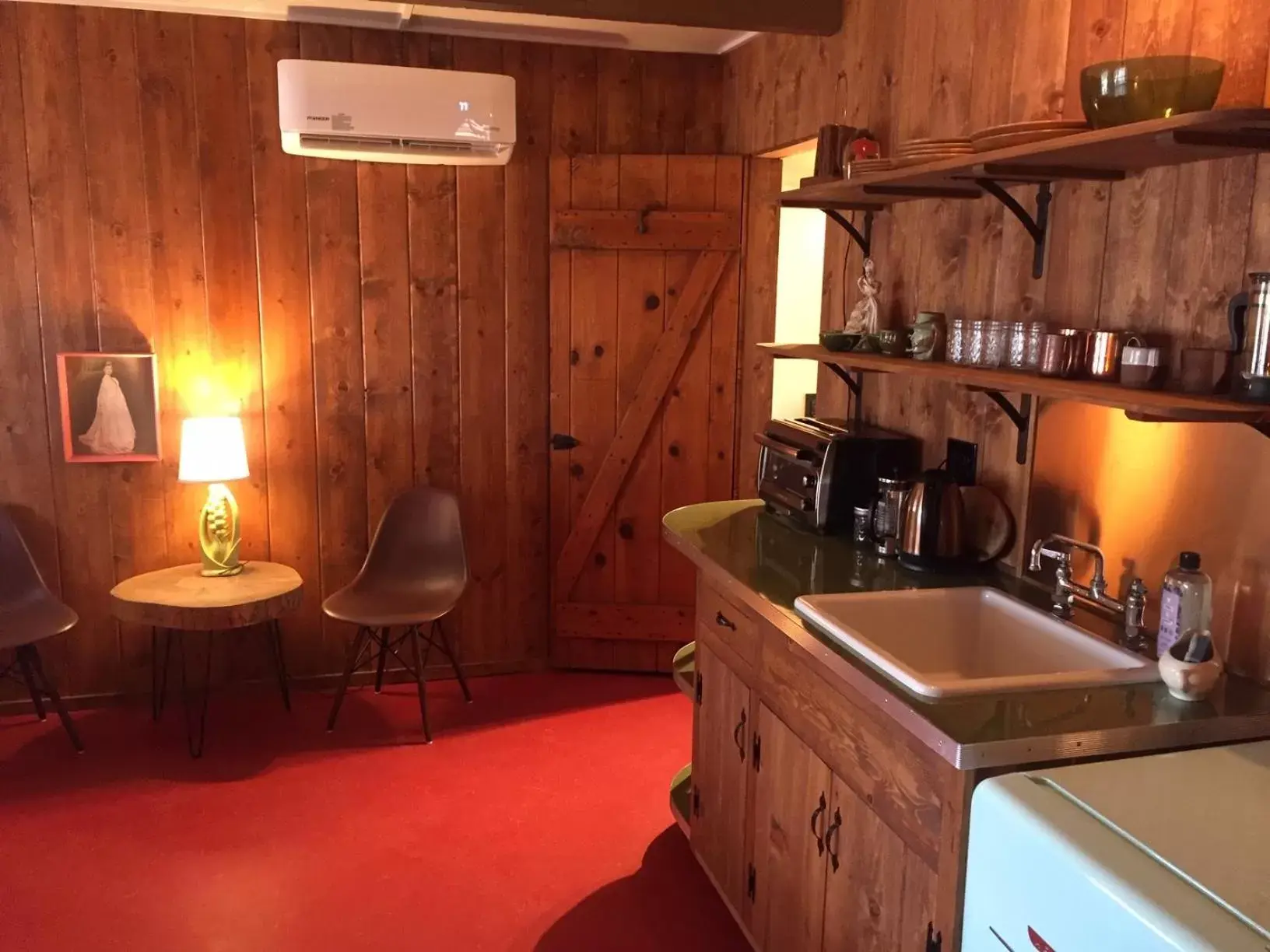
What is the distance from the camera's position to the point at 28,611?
11.5 feet

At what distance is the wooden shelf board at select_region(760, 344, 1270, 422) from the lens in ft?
5.12

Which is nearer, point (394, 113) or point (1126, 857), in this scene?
point (1126, 857)

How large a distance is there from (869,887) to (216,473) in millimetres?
2718

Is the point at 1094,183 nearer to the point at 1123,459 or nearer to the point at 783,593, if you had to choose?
the point at 1123,459

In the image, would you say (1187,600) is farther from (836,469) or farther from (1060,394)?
(836,469)

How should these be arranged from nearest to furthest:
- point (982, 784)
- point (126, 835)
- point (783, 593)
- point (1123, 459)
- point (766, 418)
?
point (982, 784) → point (1123, 459) → point (783, 593) → point (126, 835) → point (766, 418)

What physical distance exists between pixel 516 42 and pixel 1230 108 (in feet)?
9.74

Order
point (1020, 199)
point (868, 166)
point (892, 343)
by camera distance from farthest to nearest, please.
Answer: point (892, 343)
point (868, 166)
point (1020, 199)

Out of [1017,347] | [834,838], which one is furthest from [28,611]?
[1017,347]

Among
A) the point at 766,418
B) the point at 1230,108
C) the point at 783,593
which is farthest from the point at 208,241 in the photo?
the point at 1230,108

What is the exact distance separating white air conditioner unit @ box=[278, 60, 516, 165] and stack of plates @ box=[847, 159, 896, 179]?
1545 mm

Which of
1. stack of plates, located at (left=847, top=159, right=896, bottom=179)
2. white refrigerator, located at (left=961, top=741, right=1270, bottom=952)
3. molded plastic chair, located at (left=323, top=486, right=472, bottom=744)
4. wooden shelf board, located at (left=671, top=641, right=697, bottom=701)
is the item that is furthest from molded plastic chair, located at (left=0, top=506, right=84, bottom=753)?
white refrigerator, located at (left=961, top=741, right=1270, bottom=952)

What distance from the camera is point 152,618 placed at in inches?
134

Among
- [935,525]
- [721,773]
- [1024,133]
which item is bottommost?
[721,773]
